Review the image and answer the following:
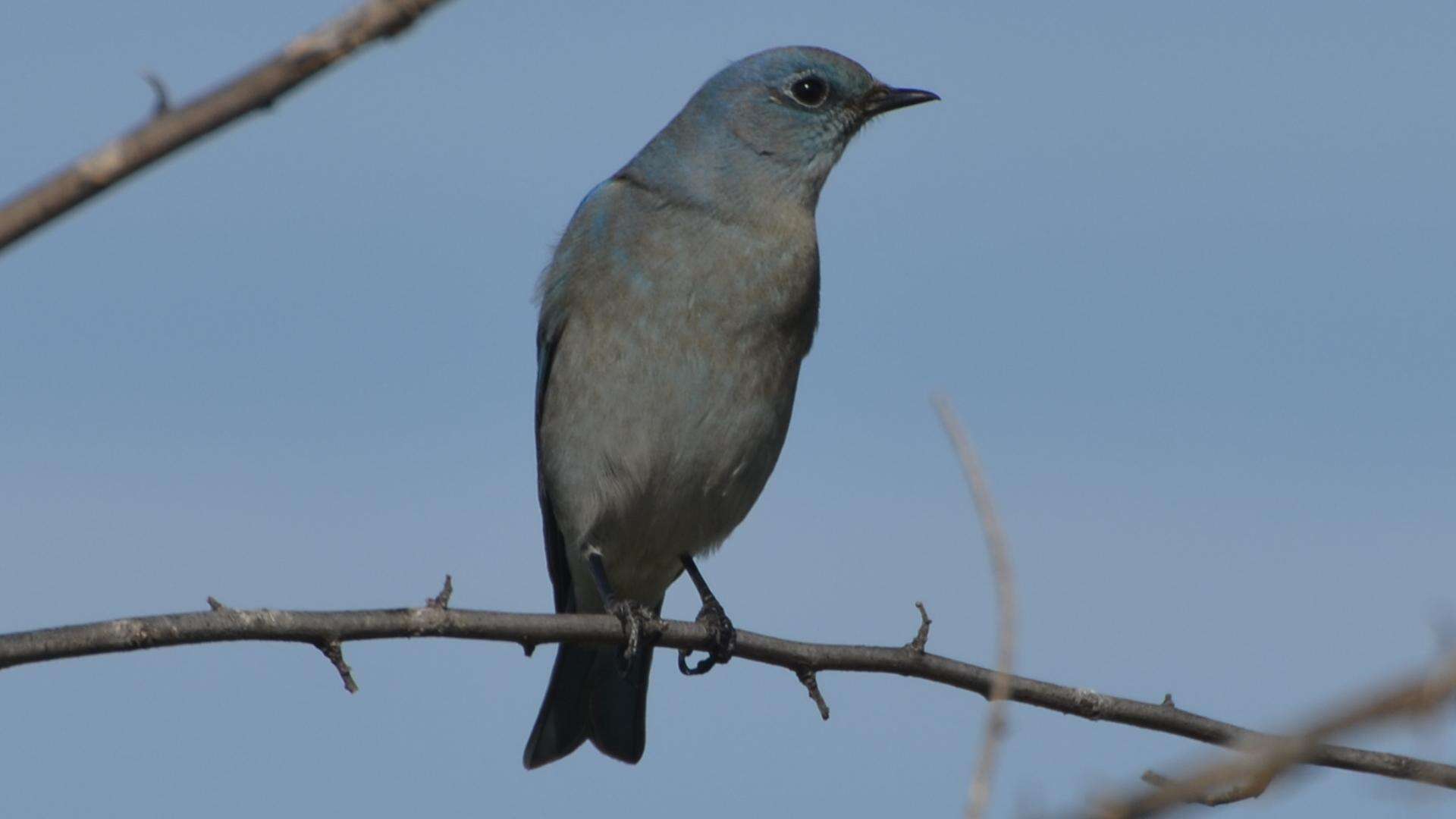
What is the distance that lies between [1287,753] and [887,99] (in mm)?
7544

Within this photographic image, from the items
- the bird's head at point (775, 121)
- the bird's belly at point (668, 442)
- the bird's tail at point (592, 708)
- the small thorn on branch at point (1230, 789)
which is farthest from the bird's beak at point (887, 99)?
the small thorn on branch at point (1230, 789)

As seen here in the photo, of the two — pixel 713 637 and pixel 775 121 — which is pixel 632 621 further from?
pixel 775 121

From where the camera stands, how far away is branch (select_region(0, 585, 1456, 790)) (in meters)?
4.20

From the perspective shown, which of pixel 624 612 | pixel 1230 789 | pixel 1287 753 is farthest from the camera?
pixel 624 612

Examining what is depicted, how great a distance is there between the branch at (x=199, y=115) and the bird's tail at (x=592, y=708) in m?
6.49

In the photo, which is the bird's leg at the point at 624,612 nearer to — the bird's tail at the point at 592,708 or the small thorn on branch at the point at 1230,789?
the bird's tail at the point at 592,708

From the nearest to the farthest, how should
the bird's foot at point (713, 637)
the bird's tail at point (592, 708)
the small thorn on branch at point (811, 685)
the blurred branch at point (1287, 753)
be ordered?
A: the blurred branch at point (1287, 753), the small thorn on branch at point (811, 685), the bird's foot at point (713, 637), the bird's tail at point (592, 708)

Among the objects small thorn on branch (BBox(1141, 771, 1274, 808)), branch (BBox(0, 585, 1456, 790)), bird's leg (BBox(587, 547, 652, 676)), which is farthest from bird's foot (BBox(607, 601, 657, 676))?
small thorn on branch (BBox(1141, 771, 1274, 808))

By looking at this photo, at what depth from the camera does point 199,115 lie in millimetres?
1920

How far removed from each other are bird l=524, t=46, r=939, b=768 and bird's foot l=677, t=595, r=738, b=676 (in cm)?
1

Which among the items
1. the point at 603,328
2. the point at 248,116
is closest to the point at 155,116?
the point at 248,116

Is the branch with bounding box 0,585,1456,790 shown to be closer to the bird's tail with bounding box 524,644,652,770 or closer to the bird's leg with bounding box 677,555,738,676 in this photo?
the bird's leg with bounding box 677,555,738,676

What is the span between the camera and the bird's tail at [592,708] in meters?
8.49

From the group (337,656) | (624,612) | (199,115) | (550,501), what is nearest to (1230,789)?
(199,115)
